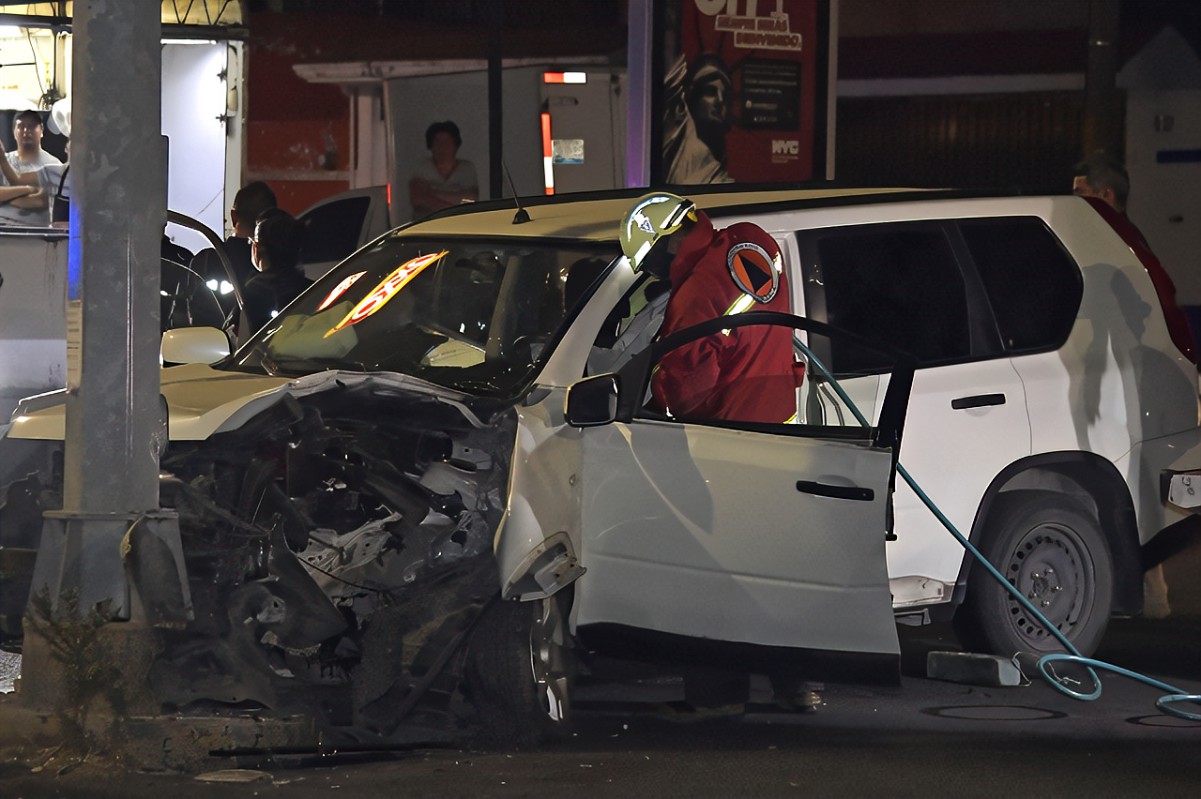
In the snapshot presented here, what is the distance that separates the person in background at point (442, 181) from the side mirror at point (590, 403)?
12.0 m

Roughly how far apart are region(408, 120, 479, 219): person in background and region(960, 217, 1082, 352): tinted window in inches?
406

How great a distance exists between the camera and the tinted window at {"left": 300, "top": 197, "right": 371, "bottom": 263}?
60.4 feet

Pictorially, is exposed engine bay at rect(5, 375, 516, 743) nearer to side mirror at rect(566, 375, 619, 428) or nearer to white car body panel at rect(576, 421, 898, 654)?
side mirror at rect(566, 375, 619, 428)

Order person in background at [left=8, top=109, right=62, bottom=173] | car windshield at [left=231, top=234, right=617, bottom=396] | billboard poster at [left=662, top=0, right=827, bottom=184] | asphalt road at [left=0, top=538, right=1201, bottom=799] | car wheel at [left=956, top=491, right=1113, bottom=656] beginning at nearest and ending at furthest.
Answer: asphalt road at [left=0, top=538, right=1201, bottom=799] → car windshield at [left=231, top=234, right=617, bottom=396] → car wheel at [left=956, top=491, right=1113, bottom=656] → person in background at [left=8, top=109, right=62, bottom=173] → billboard poster at [left=662, top=0, right=827, bottom=184]

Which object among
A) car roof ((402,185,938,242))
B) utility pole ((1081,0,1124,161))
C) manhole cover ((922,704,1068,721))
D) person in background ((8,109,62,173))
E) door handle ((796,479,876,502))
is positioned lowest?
manhole cover ((922,704,1068,721))

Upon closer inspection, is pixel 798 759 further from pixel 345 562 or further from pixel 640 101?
pixel 640 101

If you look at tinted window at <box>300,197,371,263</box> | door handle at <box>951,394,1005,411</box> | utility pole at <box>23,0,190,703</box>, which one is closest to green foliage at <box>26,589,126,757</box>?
utility pole at <box>23,0,190,703</box>

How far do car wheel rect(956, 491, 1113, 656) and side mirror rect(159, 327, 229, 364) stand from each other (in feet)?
9.90

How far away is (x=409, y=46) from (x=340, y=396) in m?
17.3

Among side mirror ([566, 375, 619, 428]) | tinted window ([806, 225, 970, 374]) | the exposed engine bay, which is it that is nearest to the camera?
side mirror ([566, 375, 619, 428])

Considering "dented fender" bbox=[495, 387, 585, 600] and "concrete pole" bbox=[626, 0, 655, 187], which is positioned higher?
"concrete pole" bbox=[626, 0, 655, 187]

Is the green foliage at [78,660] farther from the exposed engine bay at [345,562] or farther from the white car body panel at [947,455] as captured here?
the white car body panel at [947,455]

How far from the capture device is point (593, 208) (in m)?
8.05

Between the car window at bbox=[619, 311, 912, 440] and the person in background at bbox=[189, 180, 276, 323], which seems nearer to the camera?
the car window at bbox=[619, 311, 912, 440]
